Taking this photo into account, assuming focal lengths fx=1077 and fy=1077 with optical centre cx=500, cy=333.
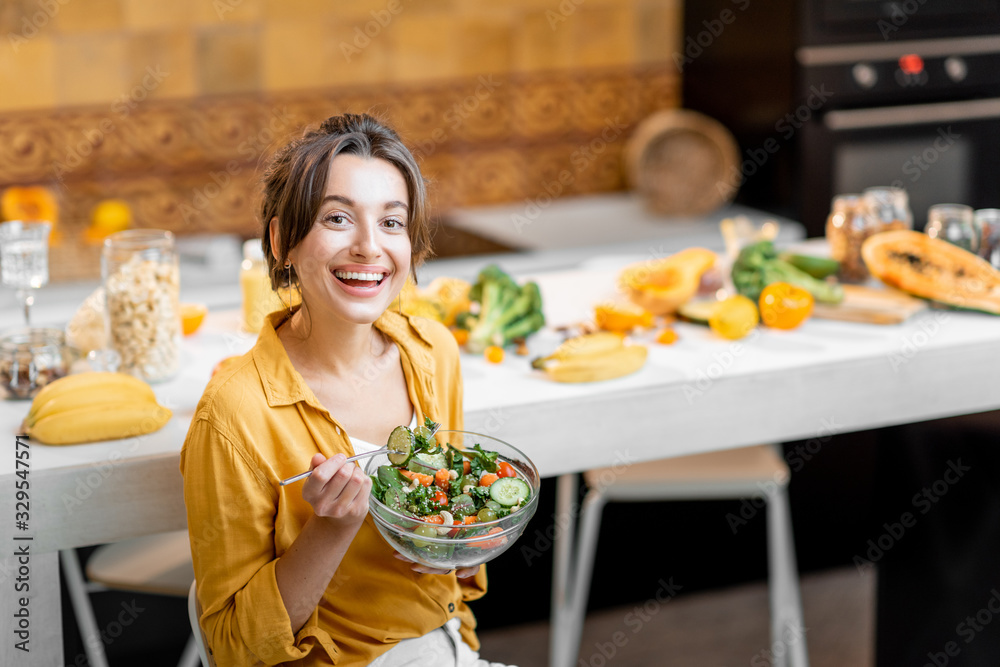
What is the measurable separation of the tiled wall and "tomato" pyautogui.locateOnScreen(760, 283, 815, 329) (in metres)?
1.61

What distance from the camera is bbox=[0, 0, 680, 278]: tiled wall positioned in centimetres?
322

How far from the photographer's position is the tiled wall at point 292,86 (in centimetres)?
322

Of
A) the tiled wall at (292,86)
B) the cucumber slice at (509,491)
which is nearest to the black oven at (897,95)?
the tiled wall at (292,86)

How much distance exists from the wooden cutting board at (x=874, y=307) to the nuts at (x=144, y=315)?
118cm

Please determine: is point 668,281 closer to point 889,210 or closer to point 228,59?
point 889,210

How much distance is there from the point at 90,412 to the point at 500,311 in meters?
0.73

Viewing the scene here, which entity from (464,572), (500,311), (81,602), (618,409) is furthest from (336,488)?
(81,602)

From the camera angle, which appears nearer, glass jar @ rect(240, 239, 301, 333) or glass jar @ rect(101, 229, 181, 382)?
glass jar @ rect(101, 229, 181, 382)

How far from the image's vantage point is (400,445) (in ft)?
4.42

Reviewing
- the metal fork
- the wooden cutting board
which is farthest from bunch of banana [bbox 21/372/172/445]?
the wooden cutting board

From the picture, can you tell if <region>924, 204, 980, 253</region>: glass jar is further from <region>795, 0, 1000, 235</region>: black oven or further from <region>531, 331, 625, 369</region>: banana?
<region>795, 0, 1000, 235</region>: black oven

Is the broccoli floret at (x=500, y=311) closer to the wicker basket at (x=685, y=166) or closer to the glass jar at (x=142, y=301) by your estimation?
the glass jar at (x=142, y=301)

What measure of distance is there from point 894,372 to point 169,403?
122cm

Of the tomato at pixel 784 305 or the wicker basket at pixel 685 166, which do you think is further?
the wicker basket at pixel 685 166
